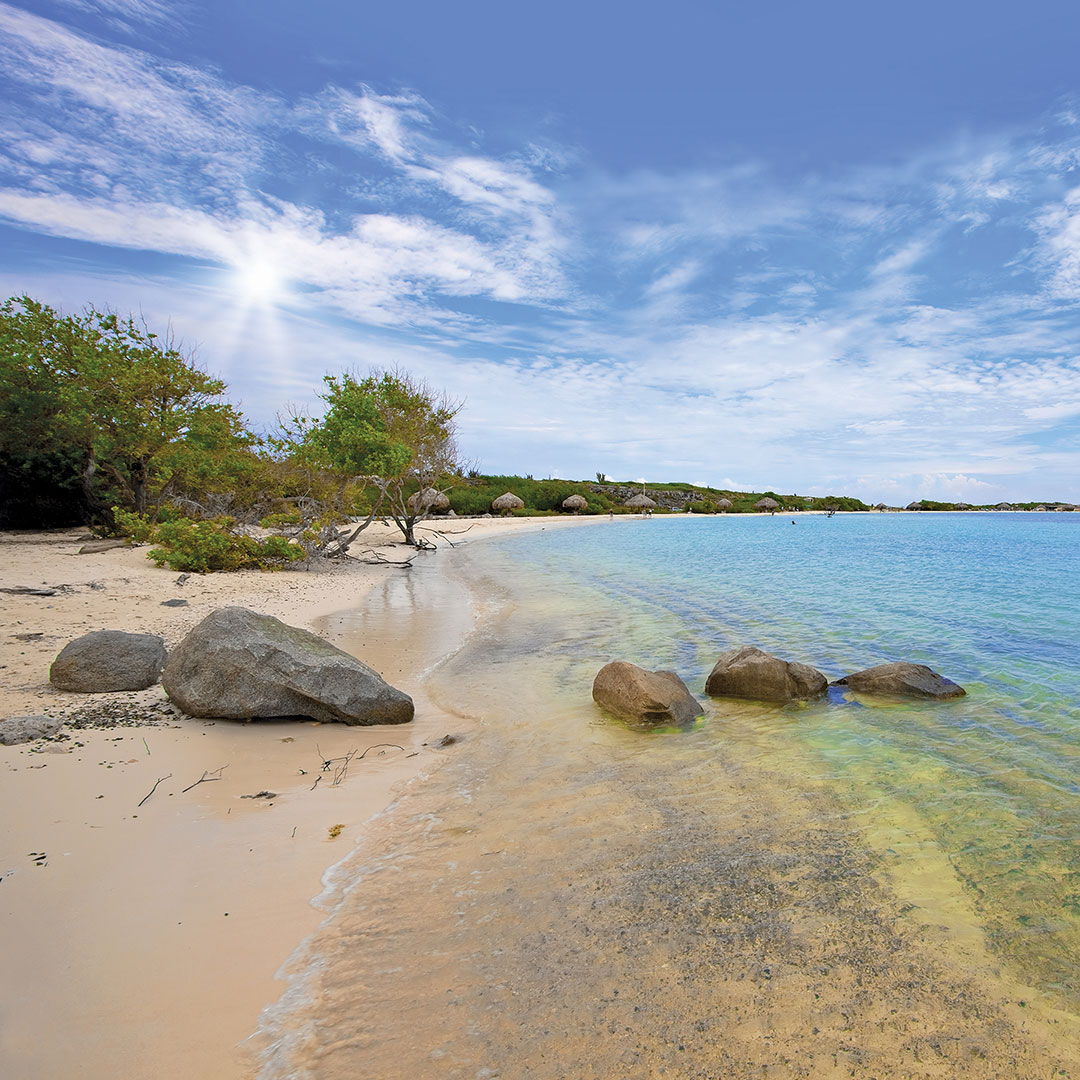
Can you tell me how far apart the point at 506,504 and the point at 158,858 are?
188ft

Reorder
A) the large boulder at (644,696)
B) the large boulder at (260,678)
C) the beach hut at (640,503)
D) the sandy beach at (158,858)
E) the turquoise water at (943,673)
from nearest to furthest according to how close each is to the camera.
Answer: the sandy beach at (158,858)
the turquoise water at (943,673)
the large boulder at (260,678)
the large boulder at (644,696)
the beach hut at (640,503)

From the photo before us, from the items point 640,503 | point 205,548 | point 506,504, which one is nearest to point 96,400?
point 205,548

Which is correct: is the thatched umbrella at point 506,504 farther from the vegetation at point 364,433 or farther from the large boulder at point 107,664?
the large boulder at point 107,664

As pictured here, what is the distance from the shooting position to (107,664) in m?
7.27

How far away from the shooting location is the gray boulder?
18.6 ft

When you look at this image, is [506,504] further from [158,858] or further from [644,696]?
[158,858]

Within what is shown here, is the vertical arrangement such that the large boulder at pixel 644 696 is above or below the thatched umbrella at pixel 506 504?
below

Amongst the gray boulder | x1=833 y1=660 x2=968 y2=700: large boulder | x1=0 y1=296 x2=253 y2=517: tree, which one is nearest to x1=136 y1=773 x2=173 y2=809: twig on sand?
the gray boulder

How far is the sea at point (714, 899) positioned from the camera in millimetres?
2936

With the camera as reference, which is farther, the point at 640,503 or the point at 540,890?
the point at 640,503

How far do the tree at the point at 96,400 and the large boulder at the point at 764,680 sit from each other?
1989cm

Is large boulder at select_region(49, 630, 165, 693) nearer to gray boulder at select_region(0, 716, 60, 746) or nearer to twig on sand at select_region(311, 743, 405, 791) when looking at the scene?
gray boulder at select_region(0, 716, 60, 746)

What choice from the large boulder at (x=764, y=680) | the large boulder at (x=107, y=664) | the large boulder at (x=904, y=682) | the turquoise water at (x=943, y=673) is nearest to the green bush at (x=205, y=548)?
the turquoise water at (x=943, y=673)

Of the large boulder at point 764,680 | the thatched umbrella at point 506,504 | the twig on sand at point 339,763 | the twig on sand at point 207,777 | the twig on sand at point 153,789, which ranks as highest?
the thatched umbrella at point 506,504
